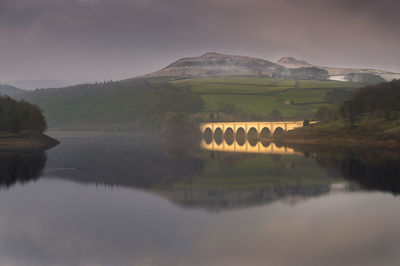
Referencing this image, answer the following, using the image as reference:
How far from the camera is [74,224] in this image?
3312 centimetres

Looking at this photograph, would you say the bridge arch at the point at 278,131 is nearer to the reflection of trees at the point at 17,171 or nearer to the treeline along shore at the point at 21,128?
the treeline along shore at the point at 21,128

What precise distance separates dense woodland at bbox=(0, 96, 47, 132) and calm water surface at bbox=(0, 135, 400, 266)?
61.4 m

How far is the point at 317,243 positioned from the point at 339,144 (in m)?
99.7

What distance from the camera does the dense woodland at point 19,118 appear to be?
121312 mm

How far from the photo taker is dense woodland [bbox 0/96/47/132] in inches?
4776

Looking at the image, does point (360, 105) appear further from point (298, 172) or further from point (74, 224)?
point (74, 224)

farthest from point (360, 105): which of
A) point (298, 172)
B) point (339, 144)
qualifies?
point (298, 172)

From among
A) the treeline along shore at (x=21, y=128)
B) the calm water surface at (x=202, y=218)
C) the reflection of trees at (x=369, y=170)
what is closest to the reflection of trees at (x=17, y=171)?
the calm water surface at (x=202, y=218)

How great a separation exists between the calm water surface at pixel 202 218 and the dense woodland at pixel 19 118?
61.4m

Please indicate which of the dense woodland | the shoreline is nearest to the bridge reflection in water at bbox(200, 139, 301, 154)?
the shoreline

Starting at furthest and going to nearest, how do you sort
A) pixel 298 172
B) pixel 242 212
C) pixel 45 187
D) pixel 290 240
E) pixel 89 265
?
pixel 298 172 → pixel 45 187 → pixel 242 212 → pixel 290 240 → pixel 89 265

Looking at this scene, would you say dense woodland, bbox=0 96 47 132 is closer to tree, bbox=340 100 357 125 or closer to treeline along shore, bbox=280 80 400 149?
treeline along shore, bbox=280 80 400 149

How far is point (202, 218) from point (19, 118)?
105m

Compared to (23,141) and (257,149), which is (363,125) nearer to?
(257,149)
